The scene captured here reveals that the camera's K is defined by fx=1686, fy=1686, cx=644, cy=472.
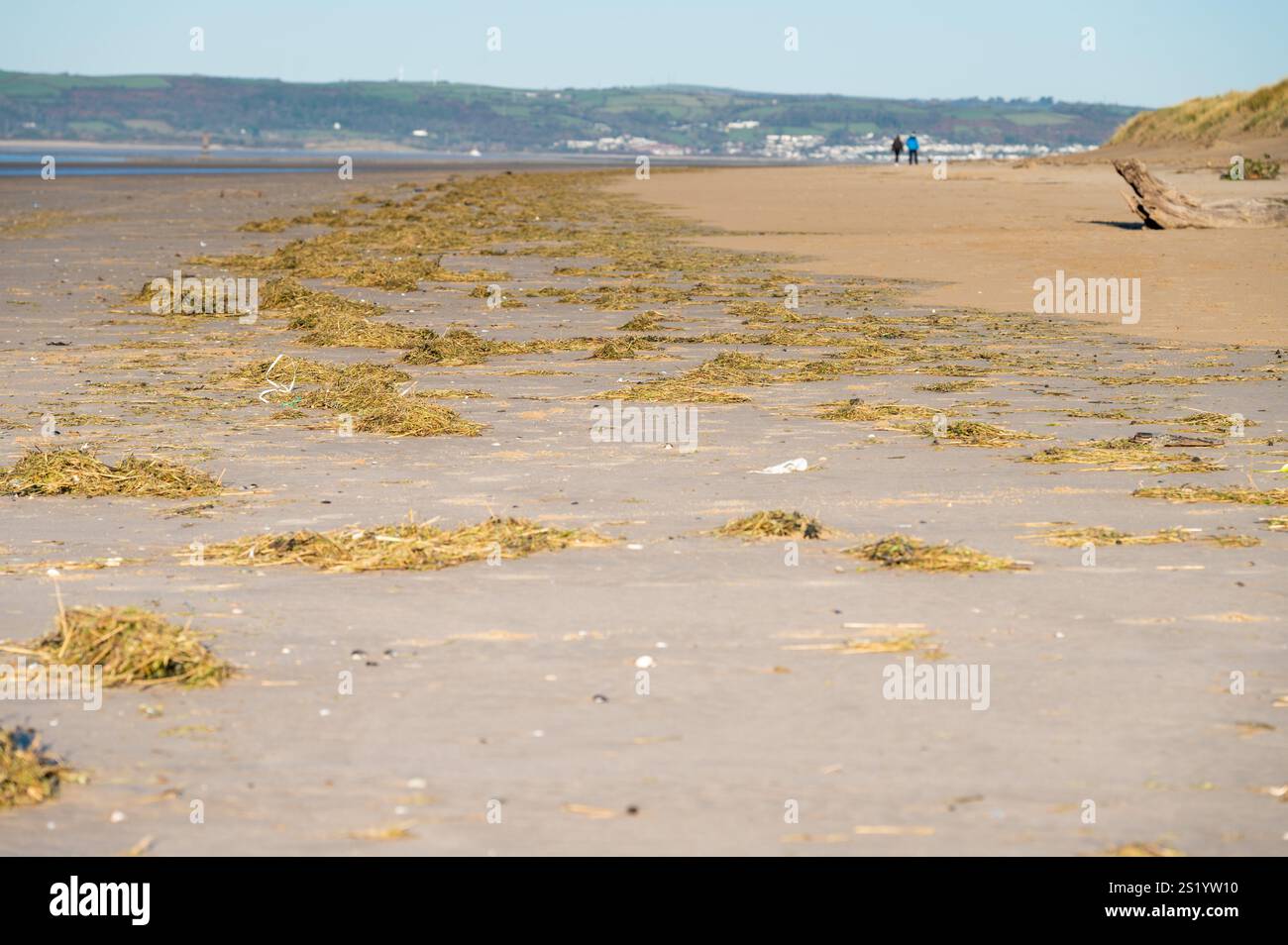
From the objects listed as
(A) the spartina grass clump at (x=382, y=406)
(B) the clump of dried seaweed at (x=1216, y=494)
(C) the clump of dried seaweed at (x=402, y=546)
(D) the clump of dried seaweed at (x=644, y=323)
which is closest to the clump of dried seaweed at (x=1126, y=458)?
(B) the clump of dried seaweed at (x=1216, y=494)

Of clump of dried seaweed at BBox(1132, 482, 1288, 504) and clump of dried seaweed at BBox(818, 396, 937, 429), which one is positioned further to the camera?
clump of dried seaweed at BBox(818, 396, 937, 429)

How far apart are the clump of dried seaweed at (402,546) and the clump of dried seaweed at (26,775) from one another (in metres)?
2.63

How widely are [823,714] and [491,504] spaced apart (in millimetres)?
3853

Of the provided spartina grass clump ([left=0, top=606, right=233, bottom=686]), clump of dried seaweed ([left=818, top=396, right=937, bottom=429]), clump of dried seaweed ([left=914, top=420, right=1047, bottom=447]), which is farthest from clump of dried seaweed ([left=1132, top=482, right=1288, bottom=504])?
spartina grass clump ([left=0, top=606, right=233, bottom=686])

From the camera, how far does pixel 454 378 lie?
575 inches

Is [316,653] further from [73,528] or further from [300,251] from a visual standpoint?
[300,251]

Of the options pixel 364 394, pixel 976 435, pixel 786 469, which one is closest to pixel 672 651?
pixel 786 469

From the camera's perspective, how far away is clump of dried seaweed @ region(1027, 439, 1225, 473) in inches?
405

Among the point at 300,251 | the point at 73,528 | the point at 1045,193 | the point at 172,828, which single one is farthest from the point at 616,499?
the point at 1045,193

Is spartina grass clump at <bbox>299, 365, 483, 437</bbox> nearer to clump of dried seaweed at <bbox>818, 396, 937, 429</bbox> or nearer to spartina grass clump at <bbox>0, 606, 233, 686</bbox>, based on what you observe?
clump of dried seaweed at <bbox>818, 396, 937, 429</bbox>

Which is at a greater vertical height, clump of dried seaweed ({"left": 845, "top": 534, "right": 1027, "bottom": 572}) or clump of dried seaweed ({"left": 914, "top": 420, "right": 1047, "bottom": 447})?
clump of dried seaweed ({"left": 914, "top": 420, "right": 1047, "bottom": 447})

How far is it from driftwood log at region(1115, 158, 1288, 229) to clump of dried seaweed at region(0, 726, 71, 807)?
26.1m

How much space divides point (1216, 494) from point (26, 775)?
6.68m

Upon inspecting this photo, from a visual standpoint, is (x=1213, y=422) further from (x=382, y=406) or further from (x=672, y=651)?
(x=672, y=651)
